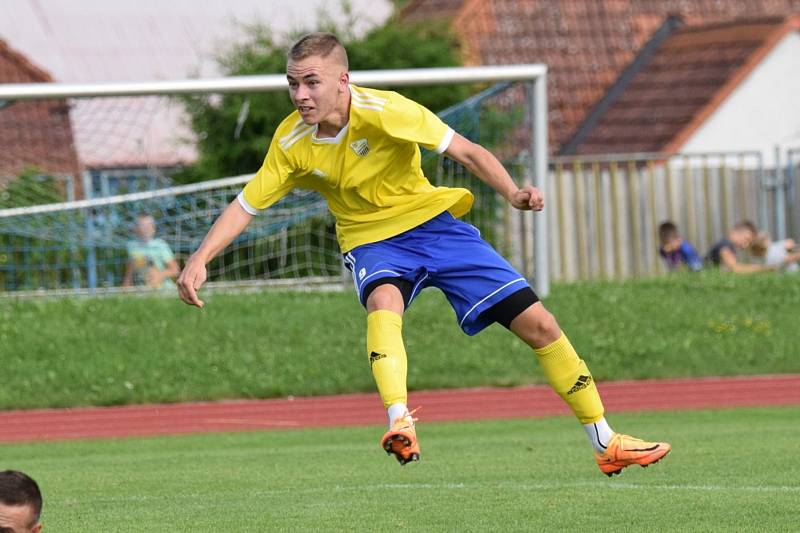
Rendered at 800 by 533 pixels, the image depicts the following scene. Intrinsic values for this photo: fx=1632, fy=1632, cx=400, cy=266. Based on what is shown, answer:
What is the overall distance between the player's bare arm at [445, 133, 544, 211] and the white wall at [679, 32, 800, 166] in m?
23.7

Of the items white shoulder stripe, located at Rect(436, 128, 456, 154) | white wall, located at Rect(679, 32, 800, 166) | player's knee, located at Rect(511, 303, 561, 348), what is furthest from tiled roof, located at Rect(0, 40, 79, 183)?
white wall, located at Rect(679, 32, 800, 166)

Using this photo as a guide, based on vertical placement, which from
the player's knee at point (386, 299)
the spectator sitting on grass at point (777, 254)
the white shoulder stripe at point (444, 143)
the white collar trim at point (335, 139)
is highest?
the white collar trim at point (335, 139)

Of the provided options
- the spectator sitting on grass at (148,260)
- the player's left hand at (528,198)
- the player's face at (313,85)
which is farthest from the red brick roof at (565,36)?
the player's left hand at (528,198)

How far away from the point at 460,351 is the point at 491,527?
1055cm

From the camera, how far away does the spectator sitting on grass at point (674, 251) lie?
870 inches

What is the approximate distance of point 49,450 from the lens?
44.2ft

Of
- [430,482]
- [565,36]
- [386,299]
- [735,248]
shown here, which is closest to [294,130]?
[386,299]

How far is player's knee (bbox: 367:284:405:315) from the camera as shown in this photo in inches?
322

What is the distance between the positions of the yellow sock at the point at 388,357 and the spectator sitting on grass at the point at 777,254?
14.8 metres

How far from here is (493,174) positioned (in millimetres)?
8281

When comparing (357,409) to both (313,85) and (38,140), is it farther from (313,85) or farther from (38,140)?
(313,85)

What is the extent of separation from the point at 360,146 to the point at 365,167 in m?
0.11

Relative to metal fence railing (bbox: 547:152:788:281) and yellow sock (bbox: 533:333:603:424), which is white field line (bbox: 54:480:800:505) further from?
metal fence railing (bbox: 547:152:788:281)

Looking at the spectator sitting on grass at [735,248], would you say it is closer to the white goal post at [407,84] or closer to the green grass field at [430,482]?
the white goal post at [407,84]
